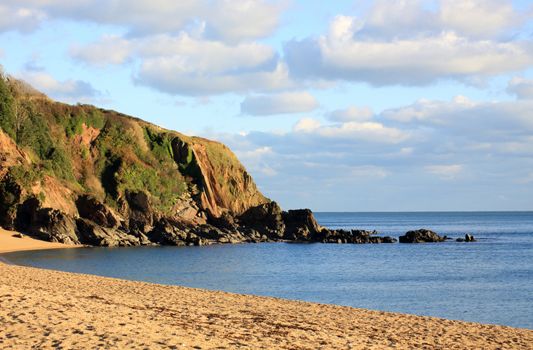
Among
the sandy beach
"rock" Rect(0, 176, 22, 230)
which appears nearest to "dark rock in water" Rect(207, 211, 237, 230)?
"rock" Rect(0, 176, 22, 230)

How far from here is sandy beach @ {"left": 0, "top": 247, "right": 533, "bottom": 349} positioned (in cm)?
1772

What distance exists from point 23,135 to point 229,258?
3341cm

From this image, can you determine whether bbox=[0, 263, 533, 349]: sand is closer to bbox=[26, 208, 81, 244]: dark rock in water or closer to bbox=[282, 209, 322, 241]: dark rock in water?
bbox=[26, 208, 81, 244]: dark rock in water

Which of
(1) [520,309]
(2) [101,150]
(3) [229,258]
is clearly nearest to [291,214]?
(2) [101,150]

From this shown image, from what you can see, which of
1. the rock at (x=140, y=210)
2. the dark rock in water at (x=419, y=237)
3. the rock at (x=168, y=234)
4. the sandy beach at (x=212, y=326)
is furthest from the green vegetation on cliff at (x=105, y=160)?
the sandy beach at (x=212, y=326)

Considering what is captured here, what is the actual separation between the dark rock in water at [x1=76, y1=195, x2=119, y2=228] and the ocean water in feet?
26.0

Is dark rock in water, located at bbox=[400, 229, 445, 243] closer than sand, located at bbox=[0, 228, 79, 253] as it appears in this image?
No

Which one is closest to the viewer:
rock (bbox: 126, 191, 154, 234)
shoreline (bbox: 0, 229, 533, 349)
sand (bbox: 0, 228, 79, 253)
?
shoreline (bbox: 0, 229, 533, 349)

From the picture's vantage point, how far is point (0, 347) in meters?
16.4

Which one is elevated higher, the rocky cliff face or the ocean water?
the rocky cliff face

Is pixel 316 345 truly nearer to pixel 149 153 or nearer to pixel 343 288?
pixel 343 288

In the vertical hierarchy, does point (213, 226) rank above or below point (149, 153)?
below

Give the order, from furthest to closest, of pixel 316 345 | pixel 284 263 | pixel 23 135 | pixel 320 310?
pixel 23 135 → pixel 284 263 → pixel 320 310 → pixel 316 345

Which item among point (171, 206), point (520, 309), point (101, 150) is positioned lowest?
point (520, 309)
